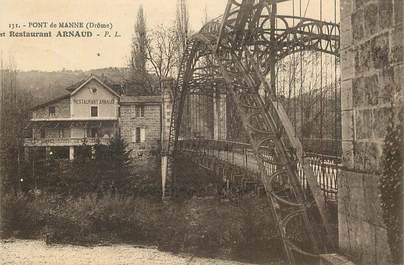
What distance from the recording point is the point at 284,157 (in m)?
5.67

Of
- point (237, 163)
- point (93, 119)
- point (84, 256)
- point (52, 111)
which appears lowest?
point (84, 256)

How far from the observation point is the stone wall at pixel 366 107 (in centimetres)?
255

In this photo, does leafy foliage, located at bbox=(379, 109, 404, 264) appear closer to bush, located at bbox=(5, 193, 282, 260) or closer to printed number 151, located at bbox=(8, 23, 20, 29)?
printed number 151, located at bbox=(8, 23, 20, 29)

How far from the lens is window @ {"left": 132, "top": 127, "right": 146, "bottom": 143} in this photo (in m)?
33.6

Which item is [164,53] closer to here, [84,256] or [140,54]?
[140,54]

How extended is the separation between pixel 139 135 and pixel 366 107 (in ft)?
105

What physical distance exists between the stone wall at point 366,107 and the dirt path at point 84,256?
8.11 metres

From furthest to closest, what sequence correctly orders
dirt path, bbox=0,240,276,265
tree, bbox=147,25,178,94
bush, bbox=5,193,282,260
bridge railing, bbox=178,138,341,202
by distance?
tree, bbox=147,25,178,94 → bush, bbox=5,193,282,260 → dirt path, bbox=0,240,276,265 → bridge railing, bbox=178,138,341,202

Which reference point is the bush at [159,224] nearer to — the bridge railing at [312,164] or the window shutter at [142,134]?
the bridge railing at [312,164]

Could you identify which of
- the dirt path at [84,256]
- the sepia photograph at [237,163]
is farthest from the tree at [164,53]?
the dirt path at [84,256]

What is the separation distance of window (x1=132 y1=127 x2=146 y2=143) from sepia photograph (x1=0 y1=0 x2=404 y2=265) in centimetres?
44

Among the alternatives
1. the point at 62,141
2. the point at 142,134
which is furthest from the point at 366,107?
the point at 62,141

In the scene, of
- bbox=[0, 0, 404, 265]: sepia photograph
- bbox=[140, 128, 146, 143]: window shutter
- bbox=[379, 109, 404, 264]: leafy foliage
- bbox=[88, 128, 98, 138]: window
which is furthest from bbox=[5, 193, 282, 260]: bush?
bbox=[88, 128, 98, 138]: window

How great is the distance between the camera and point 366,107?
2826 mm
